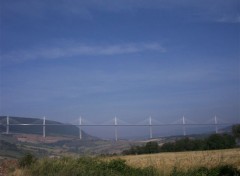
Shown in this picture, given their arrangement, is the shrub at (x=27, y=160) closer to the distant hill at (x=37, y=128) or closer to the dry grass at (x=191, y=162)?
the dry grass at (x=191, y=162)

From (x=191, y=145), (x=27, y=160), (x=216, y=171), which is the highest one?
(x=191, y=145)

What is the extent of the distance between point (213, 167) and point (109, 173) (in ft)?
19.0

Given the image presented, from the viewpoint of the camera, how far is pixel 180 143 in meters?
73.9

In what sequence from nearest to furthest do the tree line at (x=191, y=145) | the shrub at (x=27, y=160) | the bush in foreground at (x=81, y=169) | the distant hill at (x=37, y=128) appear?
the bush in foreground at (x=81, y=169) < the shrub at (x=27, y=160) < the tree line at (x=191, y=145) < the distant hill at (x=37, y=128)

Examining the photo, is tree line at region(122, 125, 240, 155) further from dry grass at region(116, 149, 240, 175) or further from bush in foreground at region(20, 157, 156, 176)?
bush in foreground at region(20, 157, 156, 176)

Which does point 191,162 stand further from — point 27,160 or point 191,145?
point 191,145

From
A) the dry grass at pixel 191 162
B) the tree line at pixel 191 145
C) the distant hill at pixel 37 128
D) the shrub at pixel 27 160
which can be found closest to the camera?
the dry grass at pixel 191 162

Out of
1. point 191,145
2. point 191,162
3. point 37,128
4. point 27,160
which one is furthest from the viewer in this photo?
point 37,128

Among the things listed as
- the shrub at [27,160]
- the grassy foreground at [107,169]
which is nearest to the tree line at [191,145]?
the shrub at [27,160]

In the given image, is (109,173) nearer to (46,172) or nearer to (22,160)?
(46,172)

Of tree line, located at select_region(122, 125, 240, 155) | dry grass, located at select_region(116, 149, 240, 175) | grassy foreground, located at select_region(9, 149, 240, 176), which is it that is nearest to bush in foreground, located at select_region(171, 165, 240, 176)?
grassy foreground, located at select_region(9, 149, 240, 176)

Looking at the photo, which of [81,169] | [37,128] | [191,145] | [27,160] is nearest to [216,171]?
[81,169]

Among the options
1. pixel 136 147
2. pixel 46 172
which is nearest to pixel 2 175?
pixel 46 172

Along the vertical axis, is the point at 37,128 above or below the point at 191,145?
above
